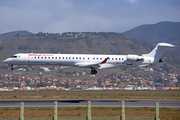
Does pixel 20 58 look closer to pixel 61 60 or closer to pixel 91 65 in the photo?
pixel 61 60

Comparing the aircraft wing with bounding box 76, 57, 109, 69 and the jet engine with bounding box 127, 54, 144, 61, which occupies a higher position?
the jet engine with bounding box 127, 54, 144, 61

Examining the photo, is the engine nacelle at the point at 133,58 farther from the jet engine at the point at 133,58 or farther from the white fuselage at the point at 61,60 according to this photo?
→ the white fuselage at the point at 61,60

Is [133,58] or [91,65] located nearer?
[91,65]

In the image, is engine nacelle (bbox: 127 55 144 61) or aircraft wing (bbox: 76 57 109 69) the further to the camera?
engine nacelle (bbox: 127 55 144 61)

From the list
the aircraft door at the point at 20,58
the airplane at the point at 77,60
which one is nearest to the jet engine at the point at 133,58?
the airplane at the point at 77,60

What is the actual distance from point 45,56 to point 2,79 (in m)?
164

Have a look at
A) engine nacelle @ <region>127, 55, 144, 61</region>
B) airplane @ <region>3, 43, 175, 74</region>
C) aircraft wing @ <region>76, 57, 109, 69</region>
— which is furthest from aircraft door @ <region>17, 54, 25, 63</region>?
engine nacelle @ <region>127, 55, 144, 61</region>

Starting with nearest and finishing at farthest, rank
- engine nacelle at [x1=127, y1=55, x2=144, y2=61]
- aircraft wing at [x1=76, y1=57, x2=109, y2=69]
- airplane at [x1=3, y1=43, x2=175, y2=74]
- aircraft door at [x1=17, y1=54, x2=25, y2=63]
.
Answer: aircraft wing at [x1=76, y1=57, x2=109, y2=69], airplane at [x1=3, y1=43, x2=175, y2=74], aircraft door at [x1=17, y1=54, x2=25, y2=63], engine nacelle at [x1=127, y1=55, x2=144, y2=61]

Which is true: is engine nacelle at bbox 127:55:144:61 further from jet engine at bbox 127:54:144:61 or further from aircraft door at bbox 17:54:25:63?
aircraft door at bbox 17:54:25:63

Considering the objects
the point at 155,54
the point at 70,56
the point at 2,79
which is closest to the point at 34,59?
the point at 70,56

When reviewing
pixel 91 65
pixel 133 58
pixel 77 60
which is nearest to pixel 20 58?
pixel 77 60

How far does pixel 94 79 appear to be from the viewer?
196625mm

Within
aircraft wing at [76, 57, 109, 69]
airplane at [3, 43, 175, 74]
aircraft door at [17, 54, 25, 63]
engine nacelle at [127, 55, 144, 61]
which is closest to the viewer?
aircraft wing at [76, 57, 109, 69]

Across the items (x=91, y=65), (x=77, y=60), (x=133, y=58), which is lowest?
(x=91, y=65)
